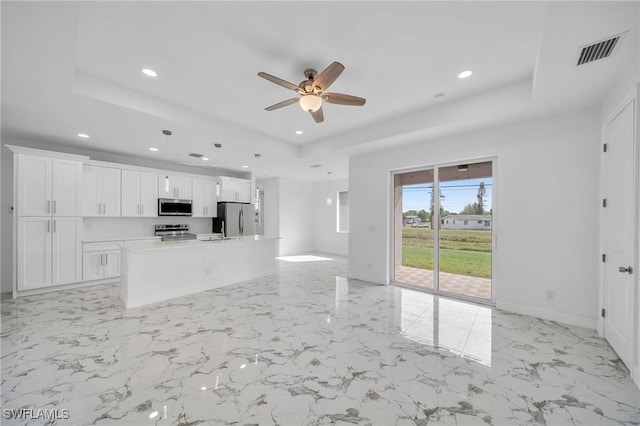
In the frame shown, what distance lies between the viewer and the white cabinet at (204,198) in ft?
22.3

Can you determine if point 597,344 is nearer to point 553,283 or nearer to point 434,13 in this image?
point 553,283

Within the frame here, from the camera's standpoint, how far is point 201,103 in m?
3.61

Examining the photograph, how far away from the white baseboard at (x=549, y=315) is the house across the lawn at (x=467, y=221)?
3.94 ft

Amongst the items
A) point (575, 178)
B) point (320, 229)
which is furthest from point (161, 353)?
point (320, 229)

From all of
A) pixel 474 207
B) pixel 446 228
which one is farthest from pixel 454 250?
pixel 474 207


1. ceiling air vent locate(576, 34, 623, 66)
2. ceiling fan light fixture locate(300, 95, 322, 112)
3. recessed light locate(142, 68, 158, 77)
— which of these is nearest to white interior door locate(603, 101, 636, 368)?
ceiling air vent locate(576, 34, 623, 66)

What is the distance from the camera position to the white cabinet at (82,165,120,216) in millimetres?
5133

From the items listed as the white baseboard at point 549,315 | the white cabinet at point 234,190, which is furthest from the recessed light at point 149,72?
the white baseboard at point 549,315

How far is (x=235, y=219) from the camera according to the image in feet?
23.7

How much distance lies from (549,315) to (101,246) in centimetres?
778

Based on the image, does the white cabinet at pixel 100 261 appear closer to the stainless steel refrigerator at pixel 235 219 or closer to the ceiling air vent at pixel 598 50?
the stainless steel refrigerator at pixel 235 219

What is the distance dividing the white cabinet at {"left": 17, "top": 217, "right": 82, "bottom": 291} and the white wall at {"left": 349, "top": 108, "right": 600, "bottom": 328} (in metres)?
7.02

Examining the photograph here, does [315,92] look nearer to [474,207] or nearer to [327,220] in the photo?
[474,207]

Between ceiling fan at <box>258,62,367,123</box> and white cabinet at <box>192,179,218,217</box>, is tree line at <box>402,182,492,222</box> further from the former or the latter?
white cabinet at <box>192,179,218,217</box>
